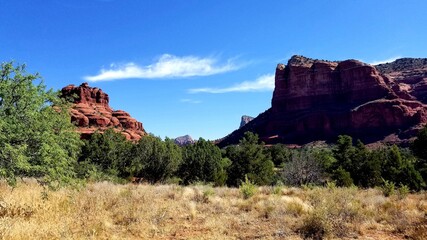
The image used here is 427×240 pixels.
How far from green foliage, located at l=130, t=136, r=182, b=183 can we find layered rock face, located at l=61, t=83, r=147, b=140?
217 feet

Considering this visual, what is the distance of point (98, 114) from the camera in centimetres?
13375

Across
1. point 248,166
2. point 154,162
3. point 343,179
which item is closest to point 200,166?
point 154,162

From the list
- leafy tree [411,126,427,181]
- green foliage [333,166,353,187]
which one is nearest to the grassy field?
green foliage [333,166,353,187]

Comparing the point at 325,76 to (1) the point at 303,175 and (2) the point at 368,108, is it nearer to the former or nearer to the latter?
(2) the point at 368,108

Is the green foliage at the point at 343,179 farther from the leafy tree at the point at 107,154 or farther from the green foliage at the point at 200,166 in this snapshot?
the leafy tree at the point at 107,154

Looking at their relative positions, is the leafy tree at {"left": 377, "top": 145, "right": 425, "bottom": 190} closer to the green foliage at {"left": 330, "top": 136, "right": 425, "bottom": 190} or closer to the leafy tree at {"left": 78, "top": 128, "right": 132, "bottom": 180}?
the green foliage at {"left": 330, "top": 136, "right": 425, "bottom": 190}

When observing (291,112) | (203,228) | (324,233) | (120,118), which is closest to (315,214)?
(324,233)

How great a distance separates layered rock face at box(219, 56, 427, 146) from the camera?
146500mm

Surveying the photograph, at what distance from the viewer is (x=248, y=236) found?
31.9 ft

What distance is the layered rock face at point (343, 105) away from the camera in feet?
481

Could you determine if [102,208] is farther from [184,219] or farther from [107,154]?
[107,154]

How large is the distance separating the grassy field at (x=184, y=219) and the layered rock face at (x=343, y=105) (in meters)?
130

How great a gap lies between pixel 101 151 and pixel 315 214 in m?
42.6

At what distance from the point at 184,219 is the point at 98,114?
130m
